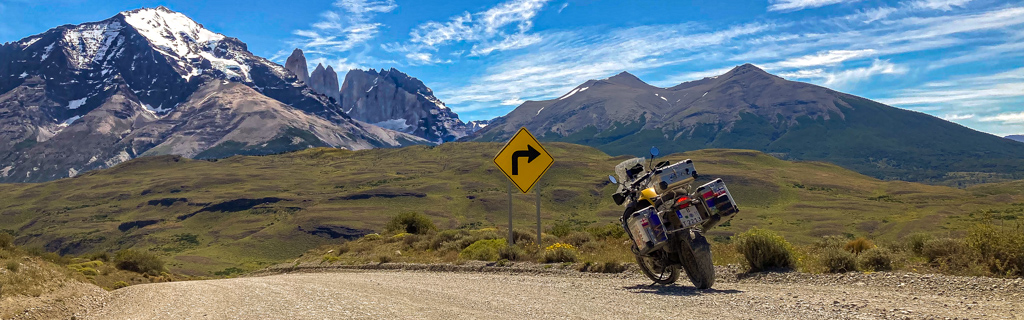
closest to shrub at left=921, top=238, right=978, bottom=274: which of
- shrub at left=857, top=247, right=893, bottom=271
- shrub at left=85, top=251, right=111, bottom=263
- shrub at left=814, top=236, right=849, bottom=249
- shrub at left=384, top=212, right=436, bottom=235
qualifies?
shrub at left=857, top=247, right=893, bottom=271

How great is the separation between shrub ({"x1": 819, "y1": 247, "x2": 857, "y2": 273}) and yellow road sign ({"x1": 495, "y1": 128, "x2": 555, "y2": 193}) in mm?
9858

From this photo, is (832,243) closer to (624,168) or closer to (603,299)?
(624,168)

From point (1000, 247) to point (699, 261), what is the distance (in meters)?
4.99

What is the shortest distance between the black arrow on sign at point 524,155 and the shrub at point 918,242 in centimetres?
1084

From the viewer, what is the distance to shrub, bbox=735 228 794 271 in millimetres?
12227

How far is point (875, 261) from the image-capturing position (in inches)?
462

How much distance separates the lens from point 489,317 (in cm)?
884

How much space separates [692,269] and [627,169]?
282 centimetres

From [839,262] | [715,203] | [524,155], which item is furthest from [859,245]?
[524,155]

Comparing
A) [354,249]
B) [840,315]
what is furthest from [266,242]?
[840,315]

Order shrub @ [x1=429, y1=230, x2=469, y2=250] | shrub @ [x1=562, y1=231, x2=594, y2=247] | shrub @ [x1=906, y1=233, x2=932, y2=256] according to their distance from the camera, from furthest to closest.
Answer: shrub @ [x1=429, y1=230, x2=469, y2=250] → shrub @ [x1=562, y1=231, x2=594, y2=247] → shrub @ [x1=906, y1=233, x2=932, y2=256]

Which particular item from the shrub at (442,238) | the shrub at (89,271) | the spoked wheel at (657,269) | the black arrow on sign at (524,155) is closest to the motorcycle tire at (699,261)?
the spoked wheel at (657,269)

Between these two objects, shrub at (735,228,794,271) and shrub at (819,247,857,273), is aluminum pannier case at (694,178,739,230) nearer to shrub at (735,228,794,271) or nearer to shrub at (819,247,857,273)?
shrub at (735,228,794,271)

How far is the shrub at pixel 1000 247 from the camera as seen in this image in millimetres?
9688
